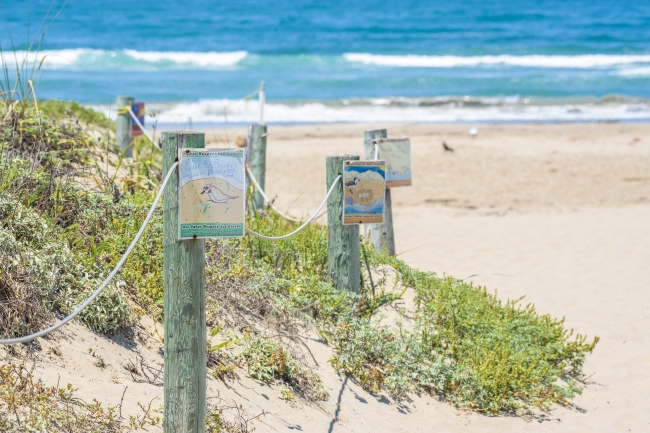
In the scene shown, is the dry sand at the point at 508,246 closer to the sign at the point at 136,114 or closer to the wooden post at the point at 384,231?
the wooden post at the point at 384,231

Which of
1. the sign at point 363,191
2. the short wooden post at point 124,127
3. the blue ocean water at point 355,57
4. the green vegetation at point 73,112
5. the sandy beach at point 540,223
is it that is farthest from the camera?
the blue ocean water at point 355,57

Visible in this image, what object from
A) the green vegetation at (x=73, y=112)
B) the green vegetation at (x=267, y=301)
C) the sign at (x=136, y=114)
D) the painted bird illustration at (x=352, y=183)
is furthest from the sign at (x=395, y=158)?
the green vegetation at (x=73, y=112)

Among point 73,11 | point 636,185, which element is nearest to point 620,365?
point 636,185

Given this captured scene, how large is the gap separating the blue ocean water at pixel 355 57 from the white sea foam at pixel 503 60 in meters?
0.09

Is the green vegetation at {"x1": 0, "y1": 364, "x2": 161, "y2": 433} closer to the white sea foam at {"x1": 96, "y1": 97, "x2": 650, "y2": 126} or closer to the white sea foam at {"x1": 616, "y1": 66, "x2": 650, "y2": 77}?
the white sea foam at {"x1": 96, "y1": 97, "x2": 650, "y2": 126}

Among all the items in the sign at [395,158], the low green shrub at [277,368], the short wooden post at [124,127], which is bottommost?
the low green shrub at [277,368]

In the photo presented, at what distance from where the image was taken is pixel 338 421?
4.14 meters

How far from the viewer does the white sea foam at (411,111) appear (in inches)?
803

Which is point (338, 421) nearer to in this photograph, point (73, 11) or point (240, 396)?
point (240, 396)

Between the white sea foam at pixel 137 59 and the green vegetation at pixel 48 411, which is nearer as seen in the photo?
the green vegetation at pixel 48 411

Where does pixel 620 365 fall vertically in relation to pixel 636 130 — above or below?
below

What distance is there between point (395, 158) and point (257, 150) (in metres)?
1.81

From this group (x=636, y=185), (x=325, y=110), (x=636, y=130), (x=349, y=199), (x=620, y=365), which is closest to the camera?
(x=349, y=199)

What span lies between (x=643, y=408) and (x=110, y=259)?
398 centimetres
